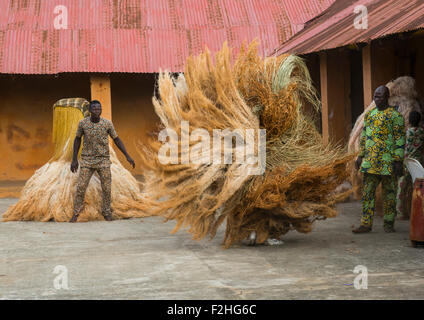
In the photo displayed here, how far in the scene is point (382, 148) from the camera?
726 centimetres

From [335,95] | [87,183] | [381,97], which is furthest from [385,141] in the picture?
[335,95]

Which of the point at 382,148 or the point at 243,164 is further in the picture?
the point at 382,148

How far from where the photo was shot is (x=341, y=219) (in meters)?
8.91

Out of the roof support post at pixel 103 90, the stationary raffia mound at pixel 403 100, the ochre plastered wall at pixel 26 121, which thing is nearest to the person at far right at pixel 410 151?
the stationary raffia mound at pixel 403 100

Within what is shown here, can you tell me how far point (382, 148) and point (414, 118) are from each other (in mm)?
1299

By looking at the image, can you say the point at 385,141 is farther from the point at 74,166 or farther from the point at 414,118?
the point at 74,166

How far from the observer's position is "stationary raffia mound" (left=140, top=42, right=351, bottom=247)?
6285mm

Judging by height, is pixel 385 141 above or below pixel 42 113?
below

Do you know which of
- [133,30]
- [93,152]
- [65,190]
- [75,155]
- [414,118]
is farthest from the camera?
[133,30]

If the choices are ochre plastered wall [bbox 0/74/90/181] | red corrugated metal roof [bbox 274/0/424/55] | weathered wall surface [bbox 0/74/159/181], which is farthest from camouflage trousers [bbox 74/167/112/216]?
ochre plastered wall [bbox 0/74/90/181]

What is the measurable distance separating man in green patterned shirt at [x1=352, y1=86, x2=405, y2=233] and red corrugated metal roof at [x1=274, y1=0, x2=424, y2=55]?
1.01 metres

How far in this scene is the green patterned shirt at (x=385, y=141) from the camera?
721 cm

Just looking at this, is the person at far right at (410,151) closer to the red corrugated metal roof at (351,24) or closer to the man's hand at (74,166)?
the red corrugated metal roof at (351,24)
